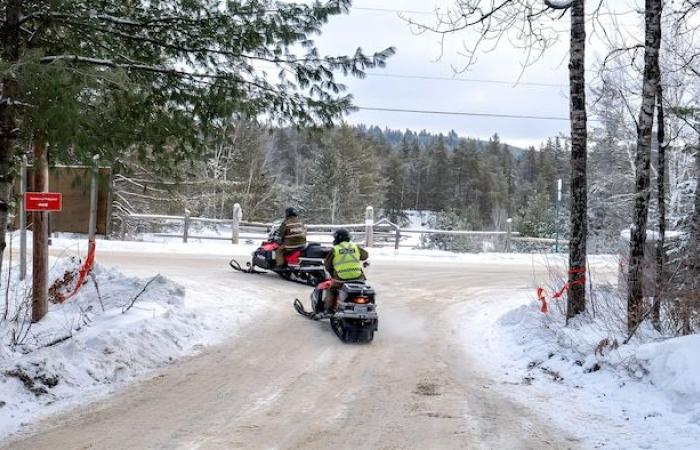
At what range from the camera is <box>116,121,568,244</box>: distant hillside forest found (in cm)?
930

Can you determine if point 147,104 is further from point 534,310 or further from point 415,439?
point 534,310

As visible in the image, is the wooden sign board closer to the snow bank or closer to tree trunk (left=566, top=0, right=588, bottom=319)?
tree trunk (left=566, top=0, right=588, bottom=319)

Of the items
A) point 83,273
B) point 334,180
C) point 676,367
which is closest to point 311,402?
point 676,367

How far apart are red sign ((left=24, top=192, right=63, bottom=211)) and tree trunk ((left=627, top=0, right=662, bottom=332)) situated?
735 cm

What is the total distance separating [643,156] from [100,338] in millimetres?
6976

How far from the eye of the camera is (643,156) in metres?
7.75

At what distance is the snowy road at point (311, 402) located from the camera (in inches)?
195

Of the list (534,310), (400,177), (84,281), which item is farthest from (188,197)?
(400,177)

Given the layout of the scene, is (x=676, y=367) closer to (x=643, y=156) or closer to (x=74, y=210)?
(x=643, y=156)

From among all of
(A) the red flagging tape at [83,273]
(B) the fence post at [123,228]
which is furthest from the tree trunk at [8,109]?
(B) the fence post at [123,228]

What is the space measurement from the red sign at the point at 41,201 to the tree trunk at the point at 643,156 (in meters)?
7.35

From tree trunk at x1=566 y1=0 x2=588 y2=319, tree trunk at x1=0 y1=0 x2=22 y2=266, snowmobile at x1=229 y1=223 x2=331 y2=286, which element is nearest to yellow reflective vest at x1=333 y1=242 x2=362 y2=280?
tree trunk at x1=566 y1=0 x2=588 y2=319

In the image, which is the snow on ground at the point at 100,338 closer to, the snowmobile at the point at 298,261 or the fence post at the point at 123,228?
the snowmobile at the point at 298,261

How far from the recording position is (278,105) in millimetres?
6926
